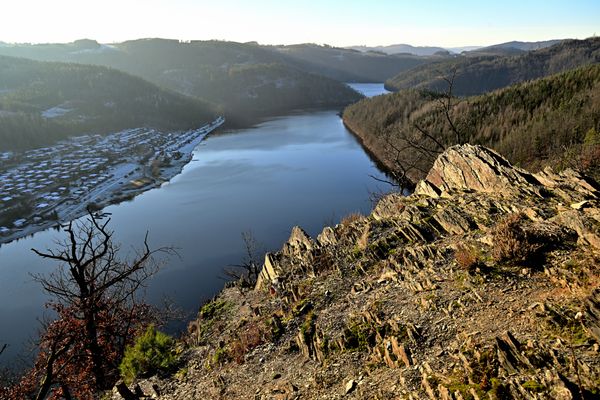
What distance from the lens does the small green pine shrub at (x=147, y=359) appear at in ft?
48.9

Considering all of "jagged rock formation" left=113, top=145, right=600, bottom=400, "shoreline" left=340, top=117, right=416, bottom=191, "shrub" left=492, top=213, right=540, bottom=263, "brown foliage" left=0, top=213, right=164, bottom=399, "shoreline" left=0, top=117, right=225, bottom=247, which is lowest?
"shoreline" left=0, top=117, right=225, bottom=247

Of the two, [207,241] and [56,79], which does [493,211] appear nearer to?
[207,241]

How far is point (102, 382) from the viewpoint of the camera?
57.6ft

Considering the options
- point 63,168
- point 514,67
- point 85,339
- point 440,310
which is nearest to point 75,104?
point 63,168

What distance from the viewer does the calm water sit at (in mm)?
31964

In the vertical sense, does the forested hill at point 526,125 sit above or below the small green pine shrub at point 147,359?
above

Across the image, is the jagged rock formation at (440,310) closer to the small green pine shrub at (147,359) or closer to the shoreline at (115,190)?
the small green pine shrub at (147,359)

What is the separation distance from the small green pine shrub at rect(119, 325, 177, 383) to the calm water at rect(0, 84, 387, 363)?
13.4 m

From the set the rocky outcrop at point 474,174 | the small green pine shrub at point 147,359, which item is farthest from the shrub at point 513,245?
the small green pine shrub at point 147,359

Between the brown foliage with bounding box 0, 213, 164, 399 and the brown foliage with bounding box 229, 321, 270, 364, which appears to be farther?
the brown foliage with bounding box 0, 213, 164, 399

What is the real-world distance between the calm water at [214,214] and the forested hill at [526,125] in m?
9.92

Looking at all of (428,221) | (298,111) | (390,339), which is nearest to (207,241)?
(428,221)

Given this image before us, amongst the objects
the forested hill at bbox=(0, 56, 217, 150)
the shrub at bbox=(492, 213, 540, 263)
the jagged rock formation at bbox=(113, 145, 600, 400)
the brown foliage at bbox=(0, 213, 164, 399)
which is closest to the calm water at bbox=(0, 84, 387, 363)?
the brown foliage at bbox=(0, 213, 164, 399)

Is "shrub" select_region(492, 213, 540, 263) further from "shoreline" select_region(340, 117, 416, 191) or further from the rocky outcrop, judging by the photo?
"shoreline" select_region(340, 117, 416, 191)
